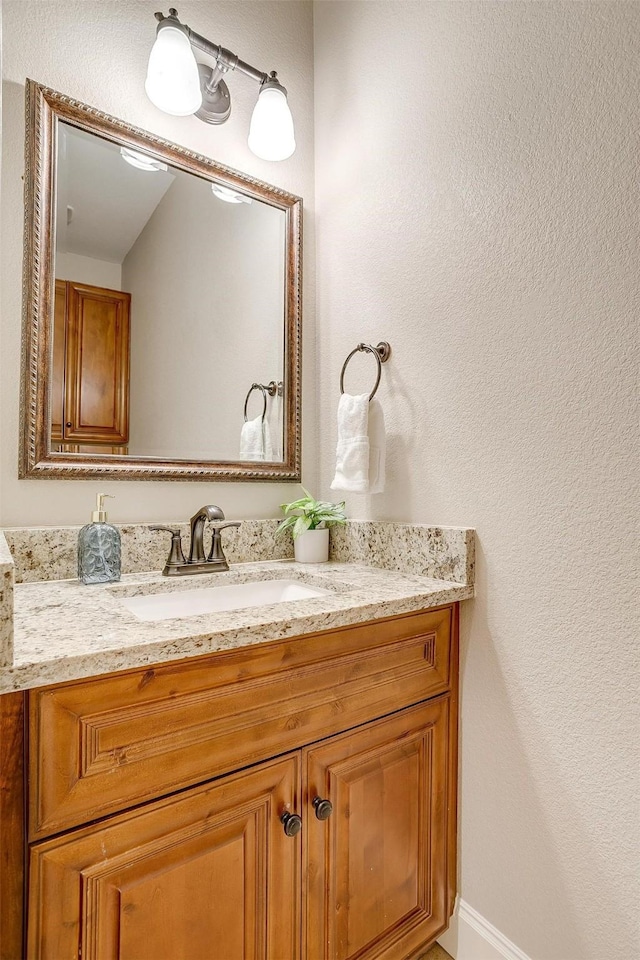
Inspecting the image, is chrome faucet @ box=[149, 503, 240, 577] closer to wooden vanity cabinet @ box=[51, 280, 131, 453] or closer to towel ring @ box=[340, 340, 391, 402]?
wooden vanity cabinet @ box=[51, 280, 131, 453]

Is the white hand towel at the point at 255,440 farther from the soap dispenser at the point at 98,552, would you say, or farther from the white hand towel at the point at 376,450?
the soap dispenser at the point at 98,552

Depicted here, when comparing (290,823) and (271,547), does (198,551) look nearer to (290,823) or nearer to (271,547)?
(271,547)

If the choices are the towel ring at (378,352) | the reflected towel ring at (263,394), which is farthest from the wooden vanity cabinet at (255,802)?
the reflected towel ring at (263,394)

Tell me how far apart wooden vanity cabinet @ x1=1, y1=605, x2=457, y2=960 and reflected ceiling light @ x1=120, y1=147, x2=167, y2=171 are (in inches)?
49.0

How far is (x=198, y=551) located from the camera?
4.21 feet

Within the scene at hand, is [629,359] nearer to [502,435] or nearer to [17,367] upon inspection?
[502,435]

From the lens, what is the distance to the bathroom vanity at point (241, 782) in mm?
635

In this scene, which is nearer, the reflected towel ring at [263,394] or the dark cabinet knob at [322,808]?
the dark cabinet knob at [322,808]

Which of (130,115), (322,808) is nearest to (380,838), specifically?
(322,808)

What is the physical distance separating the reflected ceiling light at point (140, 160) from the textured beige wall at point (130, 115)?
0.26ft

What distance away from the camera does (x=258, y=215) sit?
5.03 ft

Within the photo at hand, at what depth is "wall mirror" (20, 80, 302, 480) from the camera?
1153 millimetres

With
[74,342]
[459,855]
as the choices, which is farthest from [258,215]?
[459,855]

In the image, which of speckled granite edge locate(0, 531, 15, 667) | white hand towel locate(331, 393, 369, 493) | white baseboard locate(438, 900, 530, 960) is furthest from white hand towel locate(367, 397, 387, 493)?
white baseboard locate(438, 900, 530, 960)
